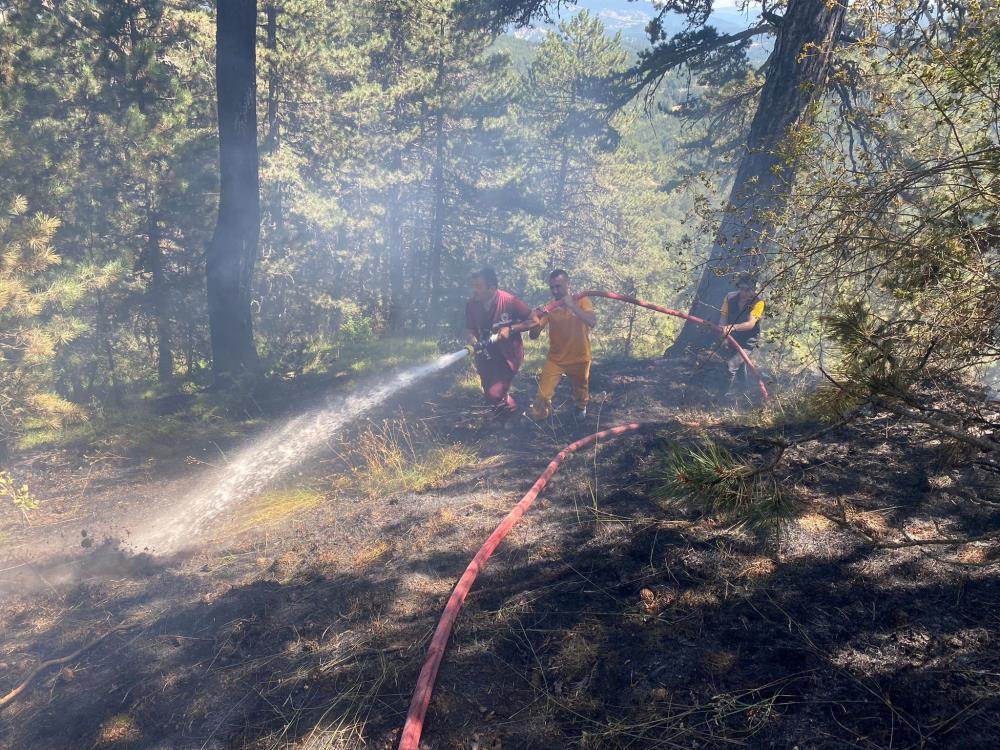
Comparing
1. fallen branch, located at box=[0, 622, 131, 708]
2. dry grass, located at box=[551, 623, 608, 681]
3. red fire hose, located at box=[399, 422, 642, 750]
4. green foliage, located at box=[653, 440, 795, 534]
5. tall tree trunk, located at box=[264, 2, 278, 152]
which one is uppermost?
tall tree trunk, located at box=[264, 2, 278, 152]

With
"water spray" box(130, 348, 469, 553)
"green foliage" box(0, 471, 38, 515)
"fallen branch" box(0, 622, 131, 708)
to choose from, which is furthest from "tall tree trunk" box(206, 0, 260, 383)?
"fallen branch" box(0, 622, 131, 708)

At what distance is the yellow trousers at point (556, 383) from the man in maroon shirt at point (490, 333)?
50 cm

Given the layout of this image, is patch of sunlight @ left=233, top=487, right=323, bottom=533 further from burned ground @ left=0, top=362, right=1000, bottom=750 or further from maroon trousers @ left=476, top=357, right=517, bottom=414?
maroon trousers @ left=476, top=357, right=517, bottom=414

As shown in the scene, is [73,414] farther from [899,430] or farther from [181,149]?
[899,430]

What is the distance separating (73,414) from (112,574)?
4286 millimetres

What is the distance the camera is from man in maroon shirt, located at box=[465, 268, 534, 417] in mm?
7547

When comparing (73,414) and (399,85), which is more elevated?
(399,85)

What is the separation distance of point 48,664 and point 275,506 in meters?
2.53

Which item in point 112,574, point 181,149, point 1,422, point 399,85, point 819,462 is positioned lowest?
point 112,574

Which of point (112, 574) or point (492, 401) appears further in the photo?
point (492, 401)

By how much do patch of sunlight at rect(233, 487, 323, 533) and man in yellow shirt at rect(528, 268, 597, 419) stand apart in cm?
292

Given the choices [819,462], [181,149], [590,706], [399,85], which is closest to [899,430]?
[819,462]

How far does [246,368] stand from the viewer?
9.69 meters

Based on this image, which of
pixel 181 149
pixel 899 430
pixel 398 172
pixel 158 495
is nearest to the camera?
pixel 899 430
